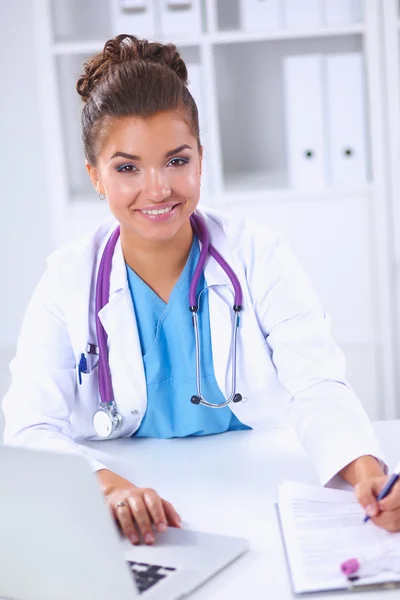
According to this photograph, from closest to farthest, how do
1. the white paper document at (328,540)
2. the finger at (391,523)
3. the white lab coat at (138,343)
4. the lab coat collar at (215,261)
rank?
the white paper document at (328,540)
the finger at (391,523)
the white lab coat at (138,343)
the lab coat collar at (215,261)

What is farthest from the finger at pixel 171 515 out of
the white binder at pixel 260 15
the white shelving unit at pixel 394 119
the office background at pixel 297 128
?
the white binder at pixel 260 15

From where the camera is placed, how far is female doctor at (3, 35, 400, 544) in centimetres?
149

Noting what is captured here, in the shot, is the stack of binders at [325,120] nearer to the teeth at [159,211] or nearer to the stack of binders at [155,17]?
the stack of binders at [155,17]

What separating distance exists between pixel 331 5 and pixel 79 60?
0.89 meters

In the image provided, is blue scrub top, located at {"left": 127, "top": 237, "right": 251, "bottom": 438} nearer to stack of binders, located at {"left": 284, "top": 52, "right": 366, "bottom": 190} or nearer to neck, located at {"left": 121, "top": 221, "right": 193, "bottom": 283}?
neck, located at {"left": 121, "top": 221, "right": 193, "bottom": 283}

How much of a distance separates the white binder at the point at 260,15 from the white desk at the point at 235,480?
176 cm

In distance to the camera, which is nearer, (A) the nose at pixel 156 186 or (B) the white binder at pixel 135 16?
(A) the nose at pixel 156 186

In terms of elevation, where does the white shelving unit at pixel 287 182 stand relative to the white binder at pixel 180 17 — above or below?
below

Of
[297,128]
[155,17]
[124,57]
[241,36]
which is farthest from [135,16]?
[124,57]

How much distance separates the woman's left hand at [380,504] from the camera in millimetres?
1090

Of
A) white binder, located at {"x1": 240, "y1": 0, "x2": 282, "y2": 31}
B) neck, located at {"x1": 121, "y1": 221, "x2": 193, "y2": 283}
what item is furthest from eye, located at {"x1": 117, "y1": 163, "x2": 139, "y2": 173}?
white binder, located at {"x1": 240, "y1": 0, "x2": 282, "y2": 31}

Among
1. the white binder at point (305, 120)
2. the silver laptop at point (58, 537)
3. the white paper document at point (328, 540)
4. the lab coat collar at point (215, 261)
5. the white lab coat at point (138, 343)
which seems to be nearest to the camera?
the silver laptop at point (58, 537)

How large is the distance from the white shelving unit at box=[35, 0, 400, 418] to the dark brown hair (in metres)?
1.27

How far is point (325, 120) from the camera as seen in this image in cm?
287
